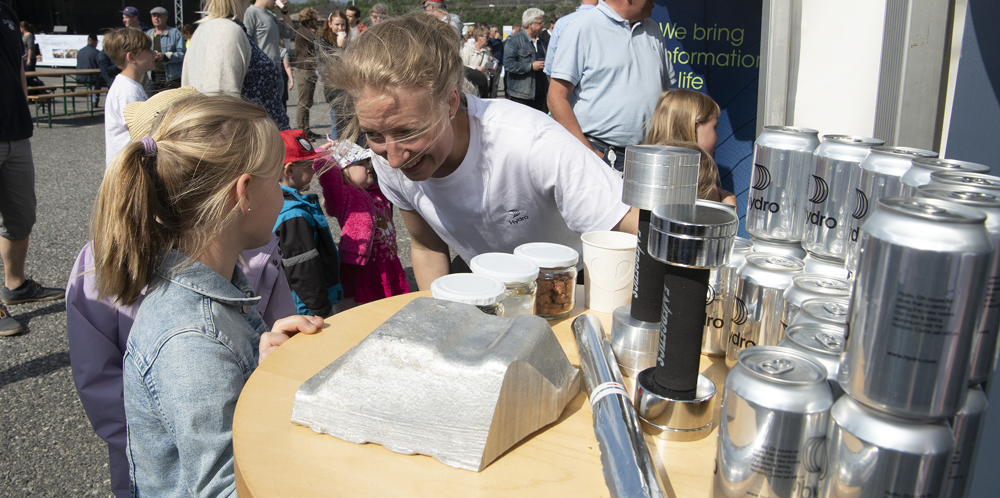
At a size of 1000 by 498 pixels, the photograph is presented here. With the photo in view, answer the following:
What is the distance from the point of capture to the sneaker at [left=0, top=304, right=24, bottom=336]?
3371 mm

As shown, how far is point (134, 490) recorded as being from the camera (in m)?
1.27

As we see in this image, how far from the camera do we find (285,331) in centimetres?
138

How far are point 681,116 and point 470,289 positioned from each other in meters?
2.27

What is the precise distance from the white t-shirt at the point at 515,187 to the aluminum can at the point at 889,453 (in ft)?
3.82

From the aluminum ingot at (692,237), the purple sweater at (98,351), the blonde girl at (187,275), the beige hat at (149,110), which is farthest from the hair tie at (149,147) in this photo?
the aluminum ingot at (692,237)

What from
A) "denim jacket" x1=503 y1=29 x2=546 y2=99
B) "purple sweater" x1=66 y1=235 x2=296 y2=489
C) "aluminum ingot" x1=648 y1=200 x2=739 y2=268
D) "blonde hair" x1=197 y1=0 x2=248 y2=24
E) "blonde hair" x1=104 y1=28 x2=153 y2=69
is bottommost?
"purple sweater" x1=66 y1=235 x2=296 y2=489

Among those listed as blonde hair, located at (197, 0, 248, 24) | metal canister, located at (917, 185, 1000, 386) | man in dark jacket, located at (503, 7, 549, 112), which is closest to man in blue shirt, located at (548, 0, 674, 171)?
blonde hair, located at (197, 0, 248, 24)

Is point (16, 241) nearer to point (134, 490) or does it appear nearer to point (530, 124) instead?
point (134, 490)

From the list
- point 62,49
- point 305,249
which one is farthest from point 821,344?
point 62,49

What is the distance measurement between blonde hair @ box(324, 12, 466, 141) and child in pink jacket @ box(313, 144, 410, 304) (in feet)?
4.29

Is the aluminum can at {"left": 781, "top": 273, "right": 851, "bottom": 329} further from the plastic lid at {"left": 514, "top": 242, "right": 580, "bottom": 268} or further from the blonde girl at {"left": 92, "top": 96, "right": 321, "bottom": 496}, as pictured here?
the blonde girl at {"left": 92, "top": 96, "right": 321, "bottom": 496}

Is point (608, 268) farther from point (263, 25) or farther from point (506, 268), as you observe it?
→ point (263, 25)

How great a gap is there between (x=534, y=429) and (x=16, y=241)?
3897 mm

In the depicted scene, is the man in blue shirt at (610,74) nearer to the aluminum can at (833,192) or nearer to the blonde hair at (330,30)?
the aluminum can at (833,192)
